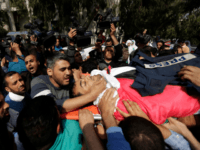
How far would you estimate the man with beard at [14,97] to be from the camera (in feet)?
6.00

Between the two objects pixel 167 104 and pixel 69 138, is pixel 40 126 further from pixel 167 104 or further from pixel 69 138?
pixel 167 104

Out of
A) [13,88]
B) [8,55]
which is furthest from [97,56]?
[8,55]

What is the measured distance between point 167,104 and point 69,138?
1.18 metres

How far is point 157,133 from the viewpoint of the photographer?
3.38 feet

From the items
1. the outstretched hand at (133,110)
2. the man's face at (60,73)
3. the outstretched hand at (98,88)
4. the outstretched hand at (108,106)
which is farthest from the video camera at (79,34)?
the outstretched hand at (133,110)

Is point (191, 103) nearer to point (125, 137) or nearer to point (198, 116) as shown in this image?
point (198, 116)

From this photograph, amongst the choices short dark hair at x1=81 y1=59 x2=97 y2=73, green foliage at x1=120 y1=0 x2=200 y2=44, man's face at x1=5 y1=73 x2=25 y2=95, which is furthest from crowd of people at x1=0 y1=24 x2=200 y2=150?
green foliage at x1=120 y1=0 x2=200 y2=44

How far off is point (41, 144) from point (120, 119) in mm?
869

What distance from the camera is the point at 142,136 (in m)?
1.00

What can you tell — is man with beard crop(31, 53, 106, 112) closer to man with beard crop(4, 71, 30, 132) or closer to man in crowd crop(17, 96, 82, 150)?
man in crowd crop(17, 96, 82, 150)

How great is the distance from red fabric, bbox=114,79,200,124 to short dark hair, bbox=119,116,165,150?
0.82 ft

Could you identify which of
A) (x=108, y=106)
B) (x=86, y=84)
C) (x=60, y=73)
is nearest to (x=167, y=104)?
(x=108, y=106)

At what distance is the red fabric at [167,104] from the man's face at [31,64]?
2.37 metres

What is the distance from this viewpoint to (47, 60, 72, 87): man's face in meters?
1.92
